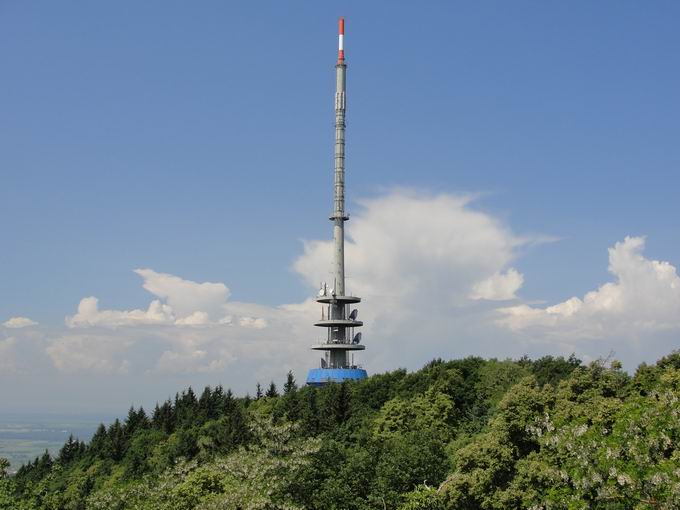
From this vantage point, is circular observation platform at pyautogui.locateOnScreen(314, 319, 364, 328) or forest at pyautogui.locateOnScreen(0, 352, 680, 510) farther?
circular observation platform at pyautogui.locateOnScreen(314, 319, 364, 328)

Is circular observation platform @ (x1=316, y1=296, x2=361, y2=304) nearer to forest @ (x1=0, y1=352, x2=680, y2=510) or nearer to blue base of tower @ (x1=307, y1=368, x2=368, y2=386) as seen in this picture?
blue base of tower @ (x1=307, y1=368, x2=368, y2=386)

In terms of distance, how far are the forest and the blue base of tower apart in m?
19.4

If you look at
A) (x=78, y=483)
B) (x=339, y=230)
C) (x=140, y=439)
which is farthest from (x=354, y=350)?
(x=78, y=483)

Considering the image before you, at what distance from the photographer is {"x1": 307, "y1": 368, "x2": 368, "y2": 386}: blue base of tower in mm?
105000

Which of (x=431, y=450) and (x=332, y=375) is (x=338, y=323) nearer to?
(x=332, y=375)

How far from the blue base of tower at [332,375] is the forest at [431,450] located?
764 inches

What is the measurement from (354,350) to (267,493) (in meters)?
68.7

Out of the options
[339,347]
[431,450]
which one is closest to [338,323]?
[339,347]

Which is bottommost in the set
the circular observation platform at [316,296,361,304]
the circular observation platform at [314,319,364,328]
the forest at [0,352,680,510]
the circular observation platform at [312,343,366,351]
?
the forest at [0,352,680,510]

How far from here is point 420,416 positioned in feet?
202

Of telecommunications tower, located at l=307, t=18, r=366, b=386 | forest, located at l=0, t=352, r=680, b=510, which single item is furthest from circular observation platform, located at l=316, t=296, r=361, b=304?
forest, located at l=0, t=352, r=680, b=510

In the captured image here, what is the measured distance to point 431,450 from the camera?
48.0 metres

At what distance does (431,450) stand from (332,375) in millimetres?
58085

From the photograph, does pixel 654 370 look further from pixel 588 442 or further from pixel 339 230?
pixel 339 230
